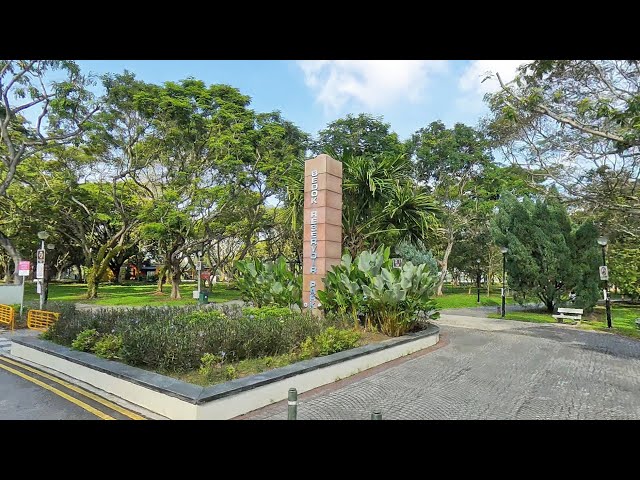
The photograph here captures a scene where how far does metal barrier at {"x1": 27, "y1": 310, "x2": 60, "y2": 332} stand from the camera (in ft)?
41.3

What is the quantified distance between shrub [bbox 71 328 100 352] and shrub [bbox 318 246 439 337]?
555cm

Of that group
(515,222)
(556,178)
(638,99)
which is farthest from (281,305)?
(515,222)

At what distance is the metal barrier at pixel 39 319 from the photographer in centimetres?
1258

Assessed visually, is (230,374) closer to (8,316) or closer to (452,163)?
(8,316)

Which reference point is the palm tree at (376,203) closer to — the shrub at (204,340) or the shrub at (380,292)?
the shrub at (380,292)

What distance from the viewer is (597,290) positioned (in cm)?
2002

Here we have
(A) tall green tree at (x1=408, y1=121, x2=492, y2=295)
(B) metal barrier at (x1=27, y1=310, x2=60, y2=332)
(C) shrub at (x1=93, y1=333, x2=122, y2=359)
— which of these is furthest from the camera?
(A) tall green tree at (x1=408, y1=121, x2=492, y2=295)

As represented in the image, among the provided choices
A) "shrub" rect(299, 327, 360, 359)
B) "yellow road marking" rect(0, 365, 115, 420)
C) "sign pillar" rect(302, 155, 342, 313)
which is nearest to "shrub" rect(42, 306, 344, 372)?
"shrub" rect(299, 327, 360, 359)

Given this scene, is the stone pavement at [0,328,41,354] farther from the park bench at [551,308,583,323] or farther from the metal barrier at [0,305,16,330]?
the park bench at [551,308,583,323]

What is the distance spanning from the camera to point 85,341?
803cm

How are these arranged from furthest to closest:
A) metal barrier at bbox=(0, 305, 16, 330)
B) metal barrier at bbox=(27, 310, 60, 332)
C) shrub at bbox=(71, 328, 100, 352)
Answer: metal barrier at bbox=(0, 305, 16, 330) → metal barrier at bbox=(27, 310, 60, 332) → shrub at bbox=(71, 328, 100, 352)

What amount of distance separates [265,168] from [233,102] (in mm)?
4201

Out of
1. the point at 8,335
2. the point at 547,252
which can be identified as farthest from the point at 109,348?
the point at 547,252

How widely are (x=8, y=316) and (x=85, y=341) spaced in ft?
27.9
